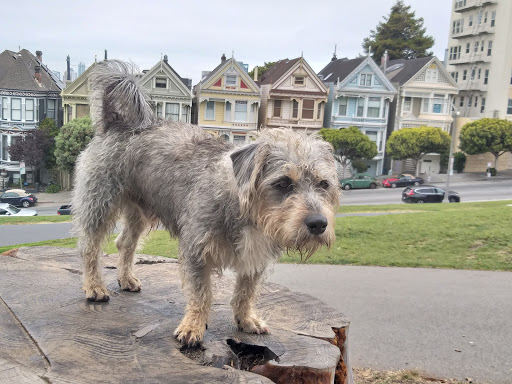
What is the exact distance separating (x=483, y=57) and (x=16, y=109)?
43.6 m

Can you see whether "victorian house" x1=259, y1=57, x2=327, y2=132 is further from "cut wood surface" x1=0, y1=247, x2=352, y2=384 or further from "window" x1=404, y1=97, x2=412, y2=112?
"cut wood surface" x1=0, y1=247, x2=352, y2=384

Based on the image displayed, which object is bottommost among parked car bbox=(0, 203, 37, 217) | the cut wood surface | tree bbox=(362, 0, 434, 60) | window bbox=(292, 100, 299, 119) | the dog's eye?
parked car bbox=(0, 203, 37, 217)

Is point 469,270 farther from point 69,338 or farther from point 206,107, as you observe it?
point 206,107

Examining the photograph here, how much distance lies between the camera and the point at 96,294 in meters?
4.02

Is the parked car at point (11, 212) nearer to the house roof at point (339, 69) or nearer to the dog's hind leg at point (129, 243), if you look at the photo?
the dog's hind leg at point (129, 243)

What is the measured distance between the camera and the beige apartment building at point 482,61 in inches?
1806

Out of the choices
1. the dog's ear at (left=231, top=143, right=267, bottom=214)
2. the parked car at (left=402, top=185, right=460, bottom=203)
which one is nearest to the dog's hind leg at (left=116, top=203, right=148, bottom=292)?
the dog's ear at (left=231, top=143, right=267, bottom=214)

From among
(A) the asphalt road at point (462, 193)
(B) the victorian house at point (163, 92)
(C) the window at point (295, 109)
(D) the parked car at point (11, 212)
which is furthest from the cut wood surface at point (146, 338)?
(C) the window at point (295, 109)

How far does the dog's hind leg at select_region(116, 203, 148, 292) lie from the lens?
4402 millimetres

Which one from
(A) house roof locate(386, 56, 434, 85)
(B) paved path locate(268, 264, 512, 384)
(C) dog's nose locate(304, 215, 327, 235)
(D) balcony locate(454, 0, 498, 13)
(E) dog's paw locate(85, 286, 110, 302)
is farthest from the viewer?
(D) balcony locate(454, 0, 498, 13)

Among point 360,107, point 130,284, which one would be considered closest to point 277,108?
point 360,107

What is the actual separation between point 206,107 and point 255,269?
110ft

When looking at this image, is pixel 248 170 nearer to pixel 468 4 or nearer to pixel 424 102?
pixel 424 102

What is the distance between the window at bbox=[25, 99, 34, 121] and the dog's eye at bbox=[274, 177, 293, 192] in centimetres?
3970
